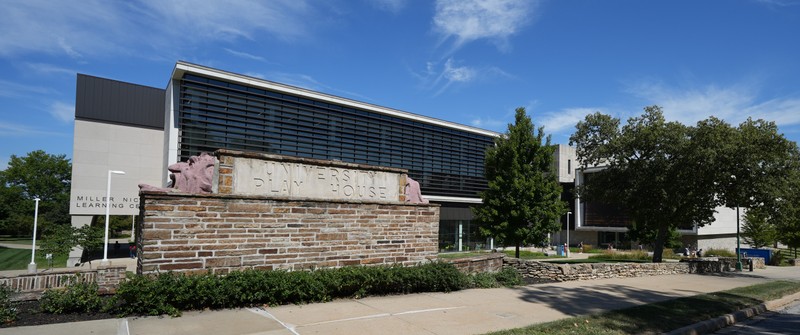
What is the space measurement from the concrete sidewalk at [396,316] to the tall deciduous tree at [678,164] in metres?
10.4

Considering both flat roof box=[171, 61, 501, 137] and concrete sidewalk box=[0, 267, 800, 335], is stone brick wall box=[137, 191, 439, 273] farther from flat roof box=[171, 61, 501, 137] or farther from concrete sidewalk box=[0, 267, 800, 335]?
flat roof box=[171, 61, 501, 137]

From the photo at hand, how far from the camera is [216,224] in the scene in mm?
7879

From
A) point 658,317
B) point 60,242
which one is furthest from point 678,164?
point 60,242

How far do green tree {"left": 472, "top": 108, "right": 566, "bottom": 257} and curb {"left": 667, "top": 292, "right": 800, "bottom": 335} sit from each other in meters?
8.61

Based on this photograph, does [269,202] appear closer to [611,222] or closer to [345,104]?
[345,104]

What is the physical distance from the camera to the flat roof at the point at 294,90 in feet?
84.9

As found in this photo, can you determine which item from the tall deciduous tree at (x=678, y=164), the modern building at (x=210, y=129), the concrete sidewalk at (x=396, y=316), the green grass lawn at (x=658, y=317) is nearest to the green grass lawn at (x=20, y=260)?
the modern building at (x=210, y=129)

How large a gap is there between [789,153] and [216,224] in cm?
2356

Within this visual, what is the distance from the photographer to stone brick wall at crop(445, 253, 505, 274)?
11.7 metres

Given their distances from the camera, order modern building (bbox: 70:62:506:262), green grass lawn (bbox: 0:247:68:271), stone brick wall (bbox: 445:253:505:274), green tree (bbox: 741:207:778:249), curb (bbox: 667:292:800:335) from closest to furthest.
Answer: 1. curb (bbox: 667:292:800:335)
2. stone brick wall (bbox: 445:253:505:274)
3. modern building (bbox: 70:62:506:262)
4. green grass lawn (bbox: 0:247:68:271)
5. green tree (bbox: 741:207:778:249)

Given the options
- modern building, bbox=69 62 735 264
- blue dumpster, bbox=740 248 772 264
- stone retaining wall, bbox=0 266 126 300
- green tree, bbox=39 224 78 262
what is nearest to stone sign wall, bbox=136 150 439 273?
stone retaining wall, bbox=0 266 126 300

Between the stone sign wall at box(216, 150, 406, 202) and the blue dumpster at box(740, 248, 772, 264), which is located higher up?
the stone sign wall at box(216, 150, 406, 202)

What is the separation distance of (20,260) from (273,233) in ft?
126

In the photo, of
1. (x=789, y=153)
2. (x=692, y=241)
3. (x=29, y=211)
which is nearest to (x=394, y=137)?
(x=789, y=153)
